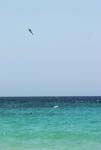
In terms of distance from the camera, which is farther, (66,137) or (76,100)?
(76,100)

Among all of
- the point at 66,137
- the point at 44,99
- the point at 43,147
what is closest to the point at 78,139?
the point at 66,137

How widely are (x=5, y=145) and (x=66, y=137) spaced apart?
80.9 inches

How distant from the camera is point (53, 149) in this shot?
9.77m

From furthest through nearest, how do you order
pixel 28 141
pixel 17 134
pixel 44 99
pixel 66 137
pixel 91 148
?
pixel 44 99 → pixel 17 134 → pixel 66 137 → pixel 28 141 → pixel 91 148

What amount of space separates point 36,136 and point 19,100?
25.1 metres

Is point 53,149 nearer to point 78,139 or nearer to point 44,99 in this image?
point 78,139

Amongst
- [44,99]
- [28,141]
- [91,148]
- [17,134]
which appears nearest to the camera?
[91,148]

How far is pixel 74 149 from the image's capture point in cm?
971

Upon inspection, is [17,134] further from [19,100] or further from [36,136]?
[19,100]

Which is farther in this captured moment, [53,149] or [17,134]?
[17,134]

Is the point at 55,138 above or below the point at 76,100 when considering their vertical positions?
below

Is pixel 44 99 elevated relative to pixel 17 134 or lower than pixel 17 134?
elevated

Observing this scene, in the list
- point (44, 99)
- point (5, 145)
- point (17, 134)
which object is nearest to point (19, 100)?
point (44, 99)

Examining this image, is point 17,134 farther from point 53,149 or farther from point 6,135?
point 53,149
